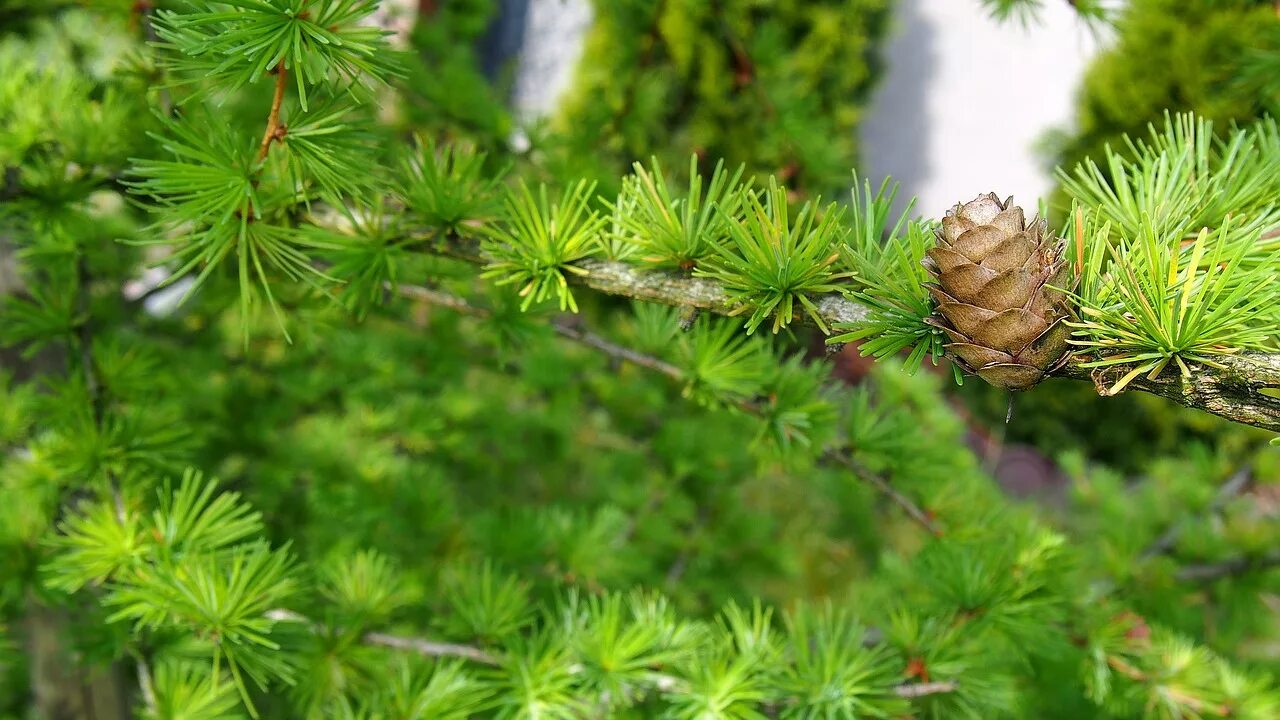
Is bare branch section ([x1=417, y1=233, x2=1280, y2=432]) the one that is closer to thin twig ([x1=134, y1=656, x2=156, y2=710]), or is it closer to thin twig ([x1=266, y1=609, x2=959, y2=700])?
thin twig ([x1=266, y1=609, x2=959, y2=700])

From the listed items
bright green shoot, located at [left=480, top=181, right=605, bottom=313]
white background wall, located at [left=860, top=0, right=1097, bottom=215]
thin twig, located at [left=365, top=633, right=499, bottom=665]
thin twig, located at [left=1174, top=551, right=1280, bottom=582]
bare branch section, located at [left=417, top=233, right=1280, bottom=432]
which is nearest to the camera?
bare branch section, located at [left=417, top=233, right=1280, bottom=432]

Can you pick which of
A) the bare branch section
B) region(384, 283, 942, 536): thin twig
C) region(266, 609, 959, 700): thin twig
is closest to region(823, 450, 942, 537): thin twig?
region(384, 283, 942, 536): thin twig

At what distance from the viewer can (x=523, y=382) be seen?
3.25 feet

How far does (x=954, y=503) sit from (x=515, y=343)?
348mm

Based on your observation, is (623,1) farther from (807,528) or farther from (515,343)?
(807,528)

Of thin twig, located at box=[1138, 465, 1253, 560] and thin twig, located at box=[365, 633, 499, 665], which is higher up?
thin twig, located at box=[1138, 465, 1253, 560]

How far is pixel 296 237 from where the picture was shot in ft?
1.32

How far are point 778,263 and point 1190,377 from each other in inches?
5.9

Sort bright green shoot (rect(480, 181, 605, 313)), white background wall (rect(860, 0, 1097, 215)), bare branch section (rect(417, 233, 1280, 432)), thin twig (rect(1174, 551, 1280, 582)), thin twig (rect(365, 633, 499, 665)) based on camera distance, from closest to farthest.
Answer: bare branch section (rect(417, 233, 1280, 432)), bright green shoot (rect(480, 181, 605, 313)), thin twig (rect(365, 633, 499, 665)), thin twig (rect(1174, 551, 1280, 582)), white background wall (rect(860, 0, 1097, 215))

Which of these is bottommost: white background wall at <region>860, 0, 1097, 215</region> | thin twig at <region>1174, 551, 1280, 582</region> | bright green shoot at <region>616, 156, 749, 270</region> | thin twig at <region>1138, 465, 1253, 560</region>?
bright green shoot at <region>616, 156, 749, 270</region>

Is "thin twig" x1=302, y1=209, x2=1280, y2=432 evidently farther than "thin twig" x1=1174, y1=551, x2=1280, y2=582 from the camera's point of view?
No

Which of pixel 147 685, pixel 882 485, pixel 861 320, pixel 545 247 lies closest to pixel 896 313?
pixel 861 320

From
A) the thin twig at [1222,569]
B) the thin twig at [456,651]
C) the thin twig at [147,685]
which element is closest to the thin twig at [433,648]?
the thin twig at [456,651]

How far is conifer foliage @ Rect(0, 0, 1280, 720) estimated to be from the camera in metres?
0.34
